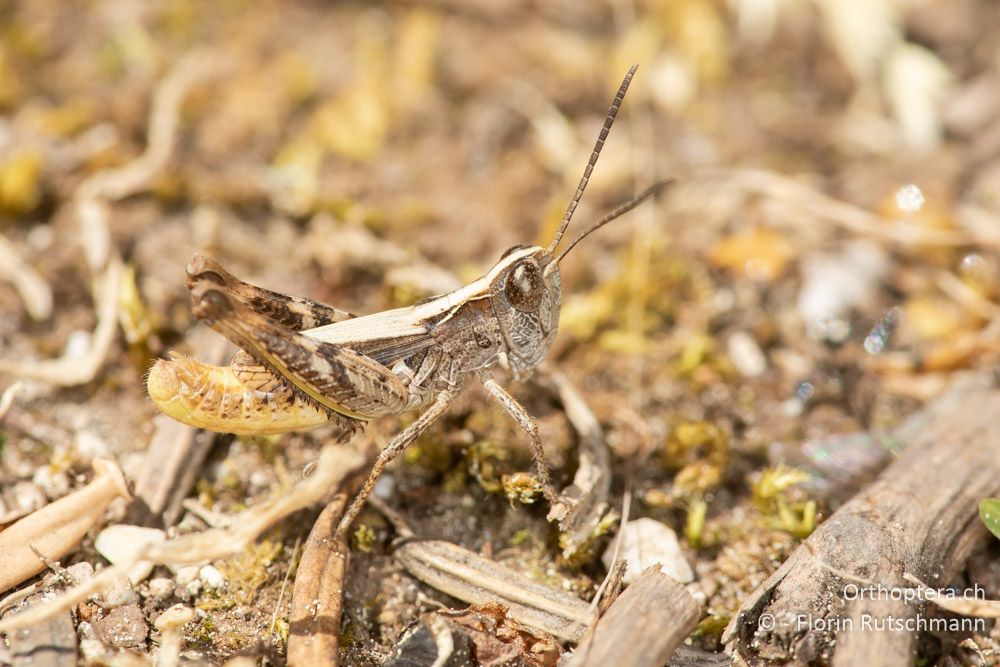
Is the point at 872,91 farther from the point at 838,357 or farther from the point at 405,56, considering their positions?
the point at 405,56

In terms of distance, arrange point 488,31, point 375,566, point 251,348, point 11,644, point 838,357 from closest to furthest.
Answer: point 11,644 → point 251,348 → point 375,566 → point 838,357 → point 488,31

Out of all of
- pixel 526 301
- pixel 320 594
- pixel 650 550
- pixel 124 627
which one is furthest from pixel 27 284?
pixel 650 550

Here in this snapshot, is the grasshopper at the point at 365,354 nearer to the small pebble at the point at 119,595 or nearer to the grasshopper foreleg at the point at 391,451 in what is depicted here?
the grasshopper foreleg at the point at 391,451

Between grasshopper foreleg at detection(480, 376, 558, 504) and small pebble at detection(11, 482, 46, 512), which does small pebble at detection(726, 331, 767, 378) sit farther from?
small pebble at detection(11, 482, 46, 512)

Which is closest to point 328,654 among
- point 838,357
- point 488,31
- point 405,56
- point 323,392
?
point 323,392

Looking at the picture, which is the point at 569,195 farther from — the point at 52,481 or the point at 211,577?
the point at 52,481

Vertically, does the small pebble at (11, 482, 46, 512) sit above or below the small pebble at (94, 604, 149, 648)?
above

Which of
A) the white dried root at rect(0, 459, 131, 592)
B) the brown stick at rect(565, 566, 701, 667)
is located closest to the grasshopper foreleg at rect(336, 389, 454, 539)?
the white dried root at rect(0, 459, 131, 592)
